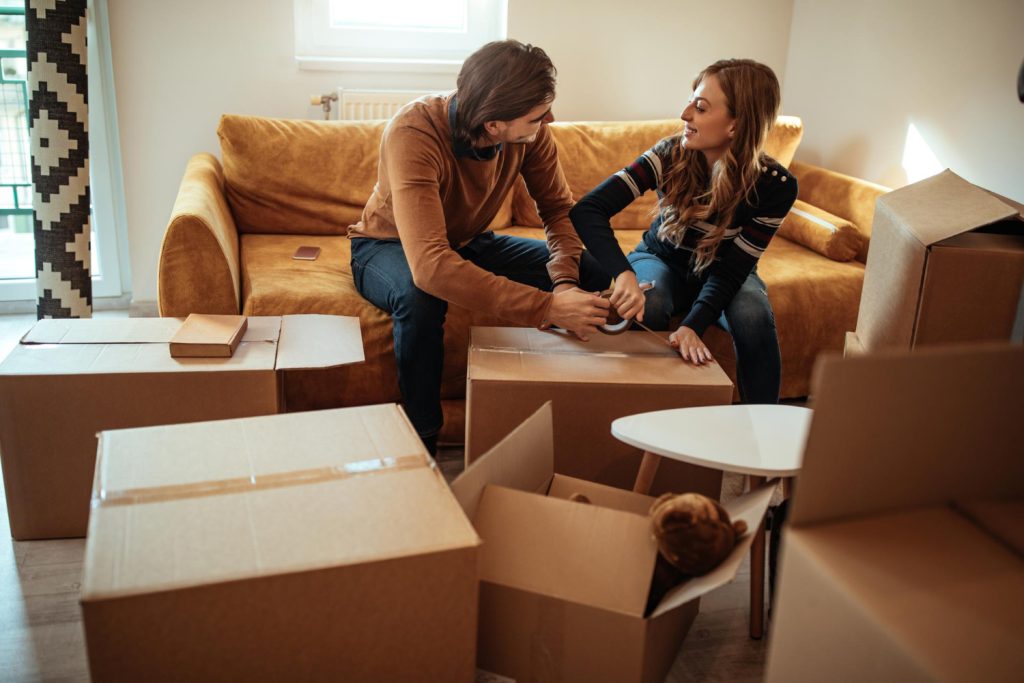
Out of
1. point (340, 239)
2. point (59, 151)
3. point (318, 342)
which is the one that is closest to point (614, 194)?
point (318, 342)

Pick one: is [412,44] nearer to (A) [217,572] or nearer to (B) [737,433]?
(B) [737,433]

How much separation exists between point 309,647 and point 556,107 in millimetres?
2511

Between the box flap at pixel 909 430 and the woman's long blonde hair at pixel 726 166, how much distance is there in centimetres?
115

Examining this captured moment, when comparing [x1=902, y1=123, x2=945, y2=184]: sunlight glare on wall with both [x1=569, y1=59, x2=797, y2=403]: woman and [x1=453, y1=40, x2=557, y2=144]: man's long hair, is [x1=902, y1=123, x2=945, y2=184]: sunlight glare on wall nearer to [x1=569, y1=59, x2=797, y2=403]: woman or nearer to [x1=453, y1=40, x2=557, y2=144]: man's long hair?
[x1=569, y1=59, x2=797, y2=403]: woman

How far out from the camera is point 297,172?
2.49m

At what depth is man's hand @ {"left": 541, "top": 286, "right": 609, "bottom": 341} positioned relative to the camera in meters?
1.73

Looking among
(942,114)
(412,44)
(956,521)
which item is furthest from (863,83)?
(956,521)

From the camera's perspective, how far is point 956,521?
2.68 ft

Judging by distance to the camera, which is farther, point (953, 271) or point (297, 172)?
point (297, 172)

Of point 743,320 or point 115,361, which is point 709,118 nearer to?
point 743,320

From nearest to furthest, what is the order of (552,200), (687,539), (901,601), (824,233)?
(901,601) → (687,539) → (552,200) → (824,233)

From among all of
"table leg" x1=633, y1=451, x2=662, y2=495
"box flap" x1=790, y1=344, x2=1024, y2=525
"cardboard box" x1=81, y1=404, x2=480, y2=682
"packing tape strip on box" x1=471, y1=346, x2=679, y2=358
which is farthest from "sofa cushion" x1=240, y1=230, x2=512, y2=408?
"box flap" x1=790, y1=344, x2=1024, y2=525

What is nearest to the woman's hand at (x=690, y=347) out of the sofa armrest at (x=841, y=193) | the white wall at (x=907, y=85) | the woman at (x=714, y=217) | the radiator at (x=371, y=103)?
the woman at (x=714, y=217)

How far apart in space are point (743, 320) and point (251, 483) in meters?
1.25
